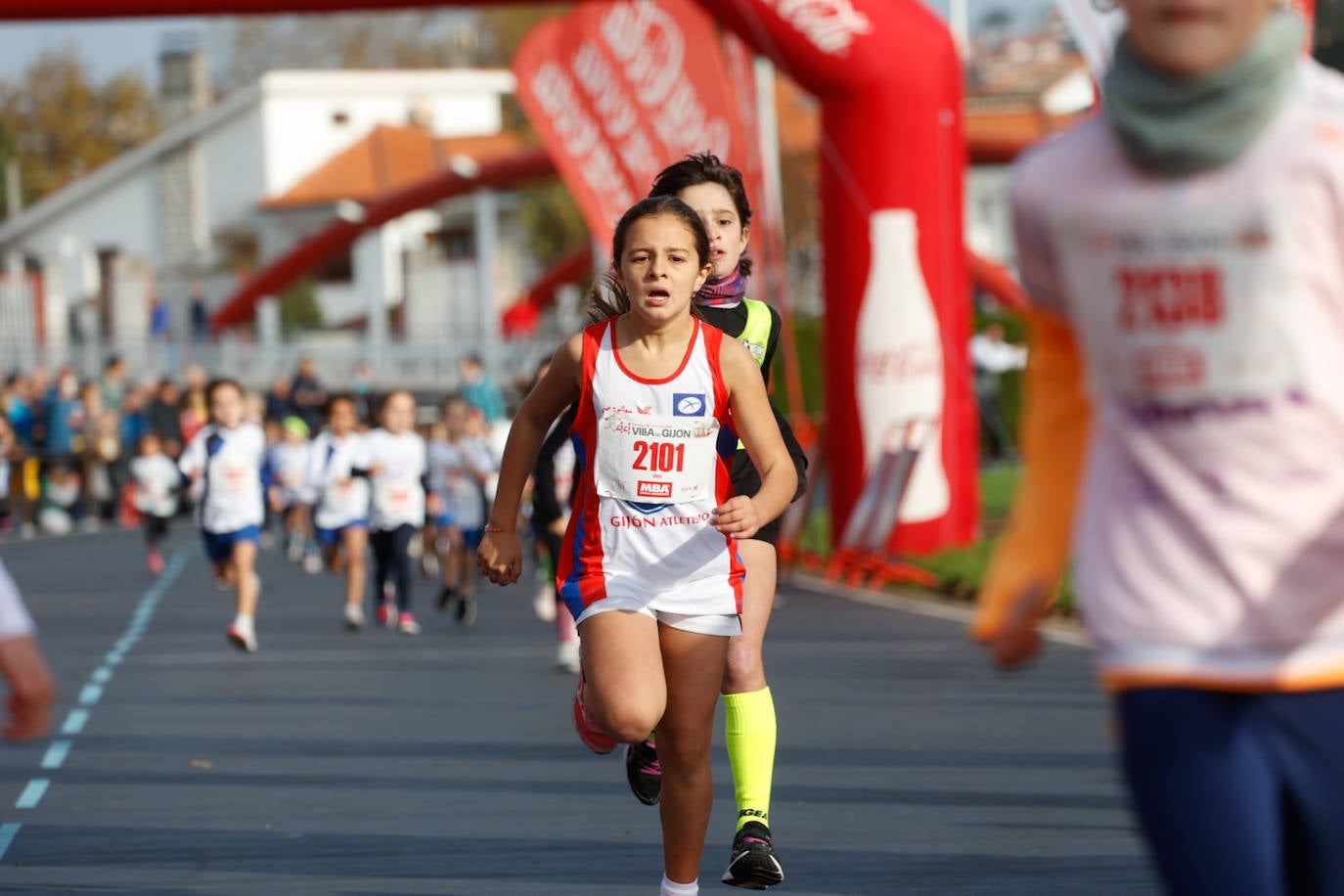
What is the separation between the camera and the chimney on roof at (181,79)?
84.2m

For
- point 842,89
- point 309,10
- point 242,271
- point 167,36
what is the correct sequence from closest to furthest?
1. point 842,89
2. point 309,10
3. point 242,271
4. point 167,36

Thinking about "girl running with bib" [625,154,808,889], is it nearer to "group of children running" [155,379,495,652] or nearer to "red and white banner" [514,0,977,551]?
"group of children running" [155,379,495,652]

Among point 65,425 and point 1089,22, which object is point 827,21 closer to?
point 1089,22

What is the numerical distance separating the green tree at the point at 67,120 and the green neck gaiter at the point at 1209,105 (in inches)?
3108

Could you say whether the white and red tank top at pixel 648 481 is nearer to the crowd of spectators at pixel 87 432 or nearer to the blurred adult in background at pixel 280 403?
the crowd of spectators at pixel 87 432

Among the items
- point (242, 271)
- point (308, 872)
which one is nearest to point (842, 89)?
point (308, 872)

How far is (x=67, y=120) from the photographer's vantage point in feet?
270

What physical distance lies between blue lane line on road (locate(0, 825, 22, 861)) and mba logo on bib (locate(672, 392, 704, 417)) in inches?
119

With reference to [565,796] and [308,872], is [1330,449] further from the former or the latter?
[565,796]

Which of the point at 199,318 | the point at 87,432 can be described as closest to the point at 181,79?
the point at 199,318

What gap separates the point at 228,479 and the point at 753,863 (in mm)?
9348

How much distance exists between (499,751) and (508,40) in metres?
68.8

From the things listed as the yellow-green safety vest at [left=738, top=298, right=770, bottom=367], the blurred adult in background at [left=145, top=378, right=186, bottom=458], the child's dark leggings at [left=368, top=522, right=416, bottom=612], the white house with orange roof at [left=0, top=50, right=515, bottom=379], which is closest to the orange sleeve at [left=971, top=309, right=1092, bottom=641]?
the yellow-green safety vest at [left=738, top=298, right=770, bottom=367]

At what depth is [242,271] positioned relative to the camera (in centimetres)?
7012
